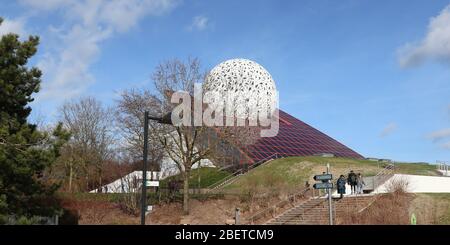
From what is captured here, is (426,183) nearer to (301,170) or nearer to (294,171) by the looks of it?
(301,170)

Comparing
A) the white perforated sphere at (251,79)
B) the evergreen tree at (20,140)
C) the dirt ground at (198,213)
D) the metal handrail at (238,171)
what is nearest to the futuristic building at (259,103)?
the white perforated sphere at (251,79)

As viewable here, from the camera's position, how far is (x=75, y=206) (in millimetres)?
29625

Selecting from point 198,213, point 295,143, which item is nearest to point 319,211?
point 198,213

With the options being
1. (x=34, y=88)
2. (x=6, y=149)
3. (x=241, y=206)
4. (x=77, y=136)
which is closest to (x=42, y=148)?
(x=6, y=149)

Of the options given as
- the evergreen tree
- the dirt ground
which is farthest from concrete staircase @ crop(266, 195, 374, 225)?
the evergreen tree

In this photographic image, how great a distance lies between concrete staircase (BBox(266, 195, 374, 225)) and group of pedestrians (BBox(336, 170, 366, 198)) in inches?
27.3

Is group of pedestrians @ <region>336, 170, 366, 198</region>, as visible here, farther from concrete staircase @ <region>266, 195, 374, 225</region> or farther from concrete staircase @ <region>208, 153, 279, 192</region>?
concrete staircase @ <region>208, 153, 279, 192</region>

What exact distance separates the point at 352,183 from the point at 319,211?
3.48m

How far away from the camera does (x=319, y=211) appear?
81.5 ft

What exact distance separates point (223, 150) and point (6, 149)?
16.9 metres

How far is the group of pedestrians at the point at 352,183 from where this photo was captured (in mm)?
25656

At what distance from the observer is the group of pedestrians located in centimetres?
2566

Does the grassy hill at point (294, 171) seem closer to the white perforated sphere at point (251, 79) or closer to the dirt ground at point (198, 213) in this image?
the dirt ground at point (198, 213)

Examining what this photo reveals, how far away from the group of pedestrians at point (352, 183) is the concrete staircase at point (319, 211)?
2.27ft
